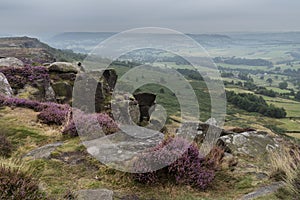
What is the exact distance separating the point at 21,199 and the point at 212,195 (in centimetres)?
413

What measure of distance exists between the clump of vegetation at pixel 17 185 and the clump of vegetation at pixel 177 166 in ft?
7.82

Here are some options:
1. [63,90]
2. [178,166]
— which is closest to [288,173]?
[178,166]

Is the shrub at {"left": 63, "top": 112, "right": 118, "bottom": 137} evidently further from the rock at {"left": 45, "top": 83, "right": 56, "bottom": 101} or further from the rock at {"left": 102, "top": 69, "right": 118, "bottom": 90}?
the rock at {"left": 102, "top": 69, "right": 118, "bottom": 90}

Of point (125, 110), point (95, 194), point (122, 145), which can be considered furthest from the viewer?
point (125, 110)

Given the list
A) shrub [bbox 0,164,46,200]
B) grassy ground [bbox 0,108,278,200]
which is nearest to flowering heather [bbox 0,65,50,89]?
grassy ground [bbox 0,108,278,200]

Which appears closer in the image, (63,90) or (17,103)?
(17,103)

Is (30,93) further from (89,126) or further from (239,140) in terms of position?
(239,140)

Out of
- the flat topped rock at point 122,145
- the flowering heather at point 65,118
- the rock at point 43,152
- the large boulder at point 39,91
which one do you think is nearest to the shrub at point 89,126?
the flowering heather at point 65,118

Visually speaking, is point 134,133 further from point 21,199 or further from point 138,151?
point 21,199

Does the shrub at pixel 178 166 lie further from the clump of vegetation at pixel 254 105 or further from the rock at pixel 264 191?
the clump of vegetation at pixel 254 105

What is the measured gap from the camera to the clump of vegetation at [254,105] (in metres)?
114

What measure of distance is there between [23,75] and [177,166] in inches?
626

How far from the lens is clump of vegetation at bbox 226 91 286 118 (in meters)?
114

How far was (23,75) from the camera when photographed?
19562mm
